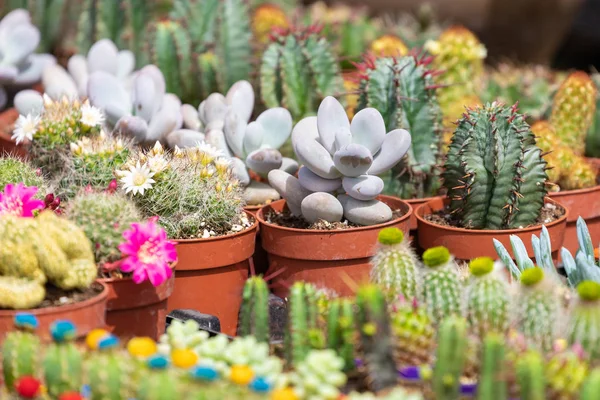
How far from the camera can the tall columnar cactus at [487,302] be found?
7.27 feet

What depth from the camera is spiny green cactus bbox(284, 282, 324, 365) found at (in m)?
2.18

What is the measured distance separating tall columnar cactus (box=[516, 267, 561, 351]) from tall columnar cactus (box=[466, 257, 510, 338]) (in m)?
0.05

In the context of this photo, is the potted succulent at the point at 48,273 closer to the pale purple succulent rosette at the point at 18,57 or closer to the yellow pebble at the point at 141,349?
the yellow pebble at the point at 141,349

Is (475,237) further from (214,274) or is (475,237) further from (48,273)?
(48,273)

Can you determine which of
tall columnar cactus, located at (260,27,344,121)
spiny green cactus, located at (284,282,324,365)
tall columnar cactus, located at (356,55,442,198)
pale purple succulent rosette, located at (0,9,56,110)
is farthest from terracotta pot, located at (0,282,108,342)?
pale purple succulent rosette, located at (0,9,56,110)

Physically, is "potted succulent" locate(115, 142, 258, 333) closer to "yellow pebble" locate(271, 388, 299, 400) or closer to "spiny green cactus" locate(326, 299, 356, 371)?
"spiny green cactus" locate(326, 299, 356, 371)

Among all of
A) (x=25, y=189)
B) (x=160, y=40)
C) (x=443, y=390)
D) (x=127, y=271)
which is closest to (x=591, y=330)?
(x=443, y=390)

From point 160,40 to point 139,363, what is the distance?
2938 millimetres

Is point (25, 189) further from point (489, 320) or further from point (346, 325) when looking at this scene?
point (489, 320)

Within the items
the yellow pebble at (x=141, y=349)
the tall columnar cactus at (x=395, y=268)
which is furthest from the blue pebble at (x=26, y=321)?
the tall columnar cactus at (x=395, y=268)

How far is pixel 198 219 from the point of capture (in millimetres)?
3027

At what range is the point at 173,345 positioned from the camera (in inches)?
84.9

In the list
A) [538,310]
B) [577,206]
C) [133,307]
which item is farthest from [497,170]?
[133,307]

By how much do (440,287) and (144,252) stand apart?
2.81ft
